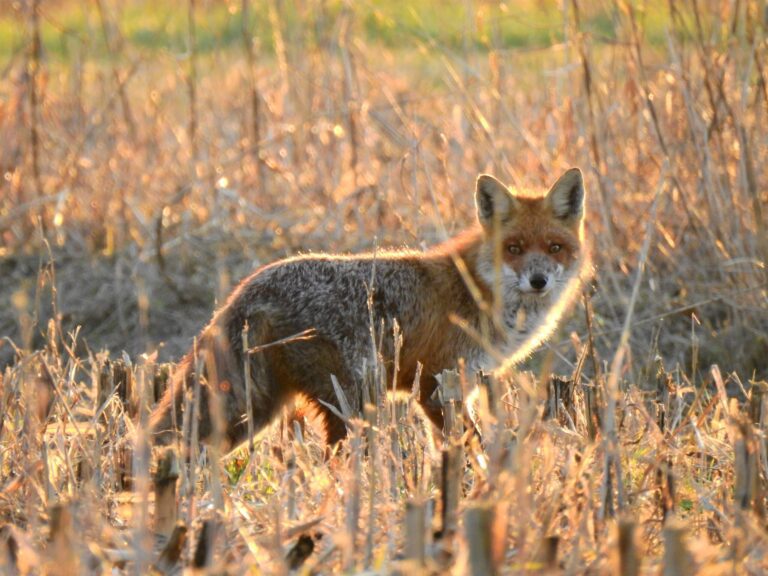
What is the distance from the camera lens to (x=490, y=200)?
618 centimetres

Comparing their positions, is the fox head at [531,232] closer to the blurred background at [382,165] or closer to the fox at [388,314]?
the fox at [388,314]

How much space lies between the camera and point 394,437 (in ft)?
14.6

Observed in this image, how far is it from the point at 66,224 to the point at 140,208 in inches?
23.8

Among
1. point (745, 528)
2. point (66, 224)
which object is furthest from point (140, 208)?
point (745, 528)

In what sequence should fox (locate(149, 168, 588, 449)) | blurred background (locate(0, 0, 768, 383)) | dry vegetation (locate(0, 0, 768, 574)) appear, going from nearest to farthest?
dry vegetation (locate(0, 0, 768, 574)) → fox (locate(149, 168, 588, 449)) → blurred background (locate(0, 0, 768, 383))

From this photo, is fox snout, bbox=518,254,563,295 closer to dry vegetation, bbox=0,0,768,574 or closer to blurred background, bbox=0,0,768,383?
dry vegetation, bbox=0,0,768,574

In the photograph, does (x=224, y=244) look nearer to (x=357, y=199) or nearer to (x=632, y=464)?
(x=357, y=199)

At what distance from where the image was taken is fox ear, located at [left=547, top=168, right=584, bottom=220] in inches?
240

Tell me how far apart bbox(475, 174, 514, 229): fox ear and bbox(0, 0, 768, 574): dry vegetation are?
2.57 ft

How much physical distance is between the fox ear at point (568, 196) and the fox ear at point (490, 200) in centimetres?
24

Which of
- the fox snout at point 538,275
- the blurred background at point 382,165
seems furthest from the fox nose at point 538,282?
the blurred background at point 382,165

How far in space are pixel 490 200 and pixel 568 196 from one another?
0.41 meters

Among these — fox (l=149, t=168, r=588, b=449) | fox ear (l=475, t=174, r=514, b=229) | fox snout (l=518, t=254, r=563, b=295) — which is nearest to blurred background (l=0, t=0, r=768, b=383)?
fox ear (l=475, t=174, r=514, b=229)

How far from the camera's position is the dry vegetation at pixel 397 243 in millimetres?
3361
